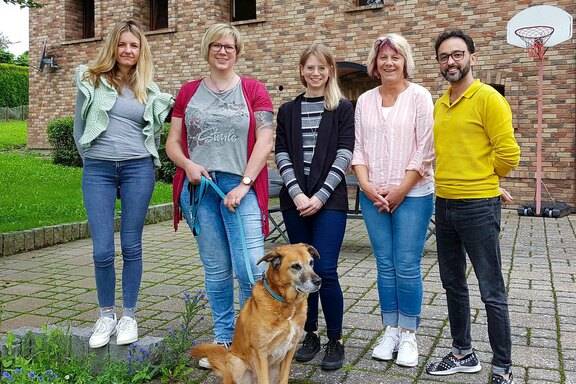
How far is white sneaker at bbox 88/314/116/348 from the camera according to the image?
11.7 ft

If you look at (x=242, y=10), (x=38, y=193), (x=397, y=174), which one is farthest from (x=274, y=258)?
(x=242, y=10)

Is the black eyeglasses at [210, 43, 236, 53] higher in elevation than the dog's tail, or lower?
higher

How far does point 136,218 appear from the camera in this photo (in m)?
3.72

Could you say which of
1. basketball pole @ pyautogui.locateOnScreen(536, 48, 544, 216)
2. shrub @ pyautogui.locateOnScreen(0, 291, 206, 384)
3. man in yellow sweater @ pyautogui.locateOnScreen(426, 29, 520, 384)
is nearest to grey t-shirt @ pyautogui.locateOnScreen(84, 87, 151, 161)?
shrub @ pyautogui.locateOnScreen(0, 291, 206, 384)

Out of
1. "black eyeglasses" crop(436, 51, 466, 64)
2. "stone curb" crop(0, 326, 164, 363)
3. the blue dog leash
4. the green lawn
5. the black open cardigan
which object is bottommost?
"stone curb" crop(0, 326, 164, 363)

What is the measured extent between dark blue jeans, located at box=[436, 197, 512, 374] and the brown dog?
34.5 inches

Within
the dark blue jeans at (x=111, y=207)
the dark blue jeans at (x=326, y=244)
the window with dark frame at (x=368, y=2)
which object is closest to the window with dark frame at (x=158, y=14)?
the window with dark frame at (x=368, y=2)

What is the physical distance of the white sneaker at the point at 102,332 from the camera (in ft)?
11.7

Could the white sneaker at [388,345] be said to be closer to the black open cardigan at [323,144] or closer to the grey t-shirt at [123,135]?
the black open cardigan at [323,144]

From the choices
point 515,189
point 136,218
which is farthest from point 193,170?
point 515,189

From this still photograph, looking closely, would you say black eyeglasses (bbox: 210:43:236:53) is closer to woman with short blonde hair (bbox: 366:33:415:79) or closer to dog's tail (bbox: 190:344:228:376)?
woman with short blonde hair (bbox: 366:33:415:79)

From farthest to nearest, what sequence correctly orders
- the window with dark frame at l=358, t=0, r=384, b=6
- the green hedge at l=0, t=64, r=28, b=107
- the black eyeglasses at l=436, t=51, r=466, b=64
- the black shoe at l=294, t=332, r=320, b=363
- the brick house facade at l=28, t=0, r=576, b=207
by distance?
1. the green hedge at l=0, t=64, r=28, b=107
2. the window with dark frame at l=358, t=0, r=384, b=6
3. the brick house facade at l=28, t=0, r=576, b=207
4. the black shoe at l=294, t=332, r=320, b=363
5. the black eyeglasses at l=436, t=51, r=466, b=64

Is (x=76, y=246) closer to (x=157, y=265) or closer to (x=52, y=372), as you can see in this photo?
(x=157, y=265)

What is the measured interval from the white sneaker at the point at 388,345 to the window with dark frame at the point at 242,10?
13151 mm
